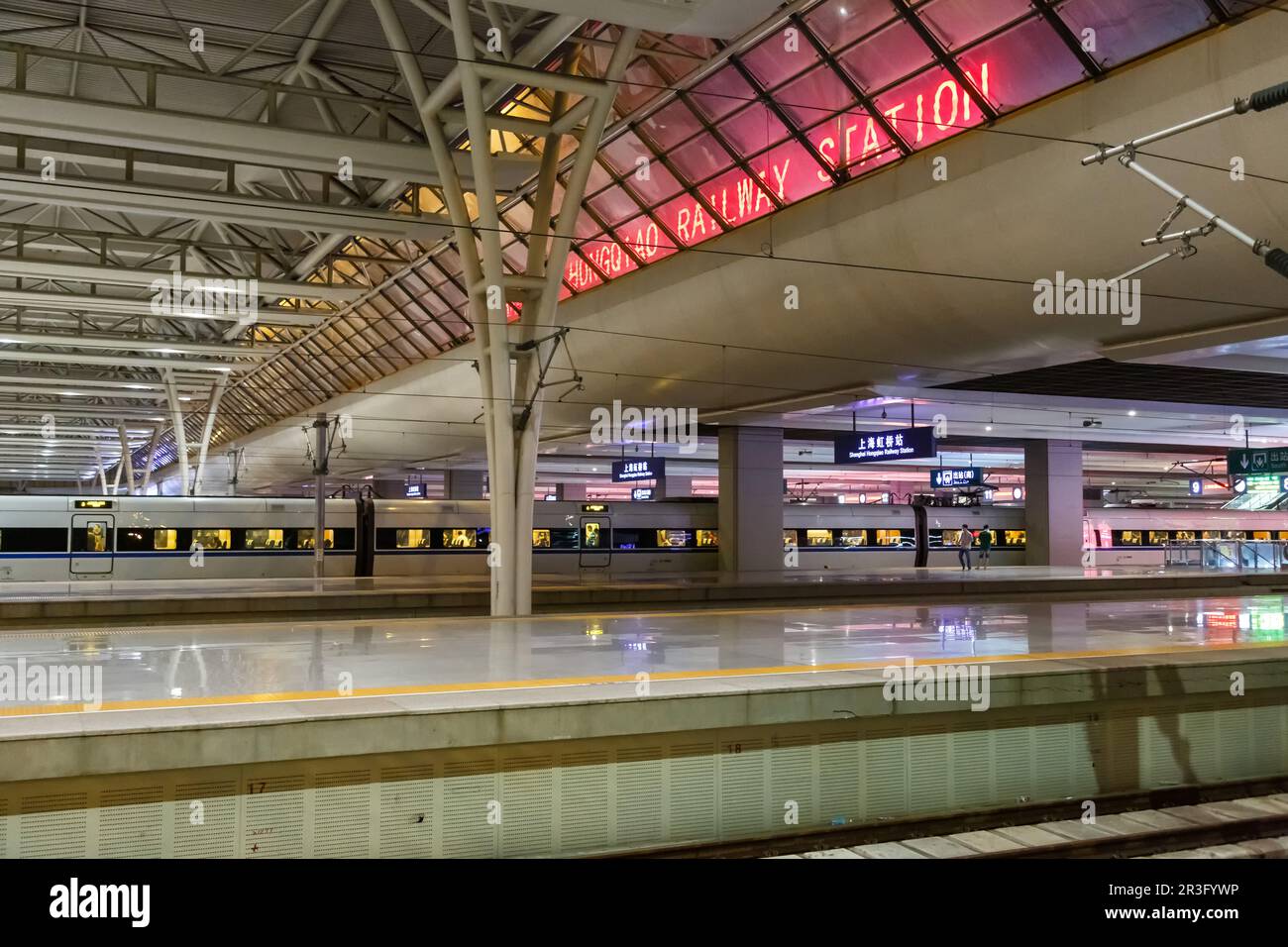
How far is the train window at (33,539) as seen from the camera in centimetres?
2816

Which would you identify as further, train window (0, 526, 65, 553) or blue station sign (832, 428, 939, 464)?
train window (0, 526, 65, 553)

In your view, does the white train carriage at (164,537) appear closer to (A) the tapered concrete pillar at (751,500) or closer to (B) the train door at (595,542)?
(B) the train door at (595,542)

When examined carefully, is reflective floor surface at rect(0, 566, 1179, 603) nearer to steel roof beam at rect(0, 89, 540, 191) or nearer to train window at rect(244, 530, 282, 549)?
train window at rect(244, 530, 282, 549)

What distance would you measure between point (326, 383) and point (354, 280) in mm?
13246

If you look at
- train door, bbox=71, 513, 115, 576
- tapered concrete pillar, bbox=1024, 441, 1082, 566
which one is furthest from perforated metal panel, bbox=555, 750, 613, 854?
tapered concrete pillar, bbox=1024, 441, 1082, 566

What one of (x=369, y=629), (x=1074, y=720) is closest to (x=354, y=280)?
(x=369, y=629)

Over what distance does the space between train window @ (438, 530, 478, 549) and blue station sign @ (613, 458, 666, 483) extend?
5077 mm

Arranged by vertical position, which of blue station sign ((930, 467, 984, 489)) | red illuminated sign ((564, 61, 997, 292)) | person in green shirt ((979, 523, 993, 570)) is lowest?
person in green shirt ((979, 523, 993, 570))

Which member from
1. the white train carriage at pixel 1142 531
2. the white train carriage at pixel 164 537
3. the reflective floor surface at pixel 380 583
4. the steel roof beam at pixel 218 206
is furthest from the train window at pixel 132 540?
the white train carriage at pixel 1142 531

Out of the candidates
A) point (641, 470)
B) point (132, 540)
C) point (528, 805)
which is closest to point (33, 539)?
point (132, 540)

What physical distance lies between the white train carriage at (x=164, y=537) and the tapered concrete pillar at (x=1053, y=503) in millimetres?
25275

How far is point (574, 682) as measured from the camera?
898 centimetres

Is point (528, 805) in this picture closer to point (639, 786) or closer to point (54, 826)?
point (639, 786)

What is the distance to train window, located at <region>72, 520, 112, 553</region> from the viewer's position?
94.1ft
